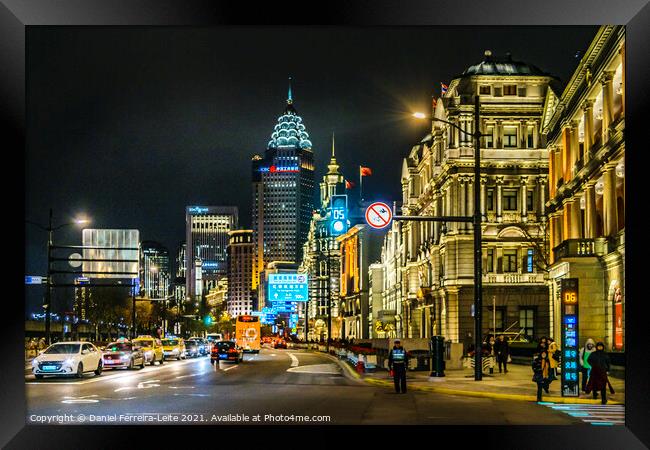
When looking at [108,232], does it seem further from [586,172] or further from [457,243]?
[457,243]

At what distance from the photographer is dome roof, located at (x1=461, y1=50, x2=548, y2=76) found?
78.9 meters

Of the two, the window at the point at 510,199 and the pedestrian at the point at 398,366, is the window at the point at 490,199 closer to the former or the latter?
the window at the point at 510,199

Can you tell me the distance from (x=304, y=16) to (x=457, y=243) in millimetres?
60930

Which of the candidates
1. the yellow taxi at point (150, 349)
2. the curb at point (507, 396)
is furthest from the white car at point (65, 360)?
the yellow taxi at point (150, 349)

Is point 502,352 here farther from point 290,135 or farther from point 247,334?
point 247,334

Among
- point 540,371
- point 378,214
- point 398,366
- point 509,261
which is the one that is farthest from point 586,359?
point 509,261

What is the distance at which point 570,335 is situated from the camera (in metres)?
31.5

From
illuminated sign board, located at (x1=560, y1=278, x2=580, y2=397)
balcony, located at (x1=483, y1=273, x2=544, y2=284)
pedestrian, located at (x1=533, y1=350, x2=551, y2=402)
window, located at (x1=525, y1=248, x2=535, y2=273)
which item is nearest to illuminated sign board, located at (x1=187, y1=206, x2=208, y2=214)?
balcony, located at (x1=483, y1=273, x2=544, y2=284)

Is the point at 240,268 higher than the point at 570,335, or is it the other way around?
the point at 240,268

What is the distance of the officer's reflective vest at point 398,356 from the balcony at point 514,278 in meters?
45.1

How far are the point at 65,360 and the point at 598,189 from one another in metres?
28.0

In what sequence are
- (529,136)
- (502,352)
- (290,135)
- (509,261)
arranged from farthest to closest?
(529,136) < (509,261) < (290,135) < (502,352)

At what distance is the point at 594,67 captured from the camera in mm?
50719

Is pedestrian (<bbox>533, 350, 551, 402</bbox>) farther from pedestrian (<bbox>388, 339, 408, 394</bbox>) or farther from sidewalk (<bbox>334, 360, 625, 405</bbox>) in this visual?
pedestrian (<bbox>388, 339, 408, 394</bbox>)
